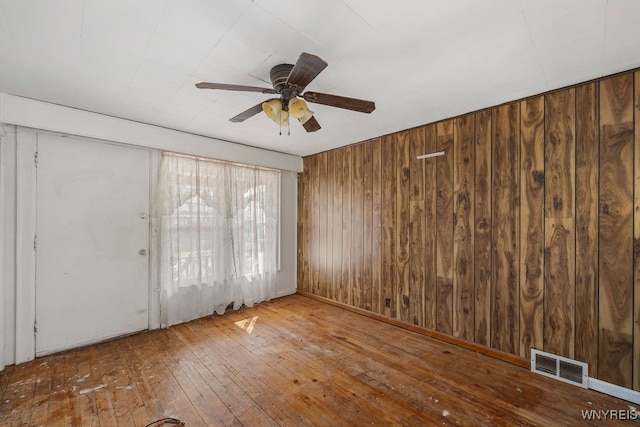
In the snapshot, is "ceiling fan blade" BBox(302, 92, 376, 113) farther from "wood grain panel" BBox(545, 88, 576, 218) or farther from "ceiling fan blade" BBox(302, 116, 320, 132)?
"wood grain panel" BBox(545, 88, 576, 218)

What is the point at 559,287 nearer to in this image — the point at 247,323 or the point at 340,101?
the point at 340,101

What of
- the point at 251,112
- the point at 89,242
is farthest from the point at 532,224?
the point at 89,242

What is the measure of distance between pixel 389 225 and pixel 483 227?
1088mm

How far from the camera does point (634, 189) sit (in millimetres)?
1989

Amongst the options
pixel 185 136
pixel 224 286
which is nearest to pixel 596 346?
pixel 224 286

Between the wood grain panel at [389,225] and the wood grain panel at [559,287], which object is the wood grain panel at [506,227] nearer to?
the wood grain panel at [559,287]

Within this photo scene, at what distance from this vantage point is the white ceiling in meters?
1.42

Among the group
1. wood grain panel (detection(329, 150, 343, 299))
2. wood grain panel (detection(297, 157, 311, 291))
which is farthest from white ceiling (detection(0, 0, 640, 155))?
wood grain panel (detection(297, 157, 311, 291))

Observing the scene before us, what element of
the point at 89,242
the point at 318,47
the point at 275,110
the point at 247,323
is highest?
the point at 318,47

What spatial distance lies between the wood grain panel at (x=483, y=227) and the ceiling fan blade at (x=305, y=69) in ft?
6.66

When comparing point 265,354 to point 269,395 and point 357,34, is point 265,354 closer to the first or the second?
point 269,395

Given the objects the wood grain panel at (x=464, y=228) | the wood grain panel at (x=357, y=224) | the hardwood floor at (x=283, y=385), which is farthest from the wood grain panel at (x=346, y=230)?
the wood grain panel at (x=464, y=228)

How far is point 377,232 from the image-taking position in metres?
3.64

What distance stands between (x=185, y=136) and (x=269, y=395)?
10.0 ft
